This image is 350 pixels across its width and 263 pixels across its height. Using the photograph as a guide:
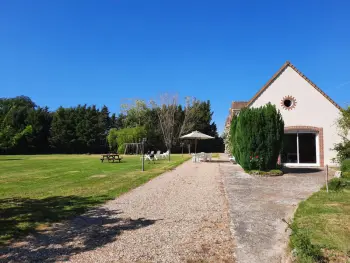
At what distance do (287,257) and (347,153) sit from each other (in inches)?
547

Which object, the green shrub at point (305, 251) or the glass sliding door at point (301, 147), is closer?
the green shrub at point (305, 251)

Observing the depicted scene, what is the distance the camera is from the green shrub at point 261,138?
1319cm

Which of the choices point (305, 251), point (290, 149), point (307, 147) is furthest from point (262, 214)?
point (307, 147)

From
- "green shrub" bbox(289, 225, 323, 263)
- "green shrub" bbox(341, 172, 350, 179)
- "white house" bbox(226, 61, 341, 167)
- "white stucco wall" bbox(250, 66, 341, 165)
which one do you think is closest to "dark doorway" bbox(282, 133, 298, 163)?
"white house" bbox(226, 61, 341, 167)

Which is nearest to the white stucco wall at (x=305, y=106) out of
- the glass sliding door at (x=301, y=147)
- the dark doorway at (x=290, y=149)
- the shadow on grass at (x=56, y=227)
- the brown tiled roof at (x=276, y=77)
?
the brown tiled roof at (x=276, y=77)

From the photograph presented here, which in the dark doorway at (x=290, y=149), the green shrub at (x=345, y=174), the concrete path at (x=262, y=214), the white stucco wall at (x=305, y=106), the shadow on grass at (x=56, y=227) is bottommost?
the shadow on grass at (x=56, y=227)

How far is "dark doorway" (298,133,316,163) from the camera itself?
17.3 metres

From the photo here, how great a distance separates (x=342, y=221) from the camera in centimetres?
524

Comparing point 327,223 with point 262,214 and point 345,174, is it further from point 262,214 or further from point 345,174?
point 345,174

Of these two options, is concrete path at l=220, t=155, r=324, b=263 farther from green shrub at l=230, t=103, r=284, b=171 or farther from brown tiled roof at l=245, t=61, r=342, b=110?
brown tiled roof at l=245, t=61, r=342, b=110

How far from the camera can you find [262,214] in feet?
19.5

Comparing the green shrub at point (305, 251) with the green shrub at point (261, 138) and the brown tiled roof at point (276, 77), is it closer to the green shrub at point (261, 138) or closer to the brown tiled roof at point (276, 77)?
the green shrub at point (261, 138)

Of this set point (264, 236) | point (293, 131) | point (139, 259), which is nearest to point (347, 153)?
point (293, 131)

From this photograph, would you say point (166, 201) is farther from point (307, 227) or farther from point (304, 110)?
point (304, 110)
